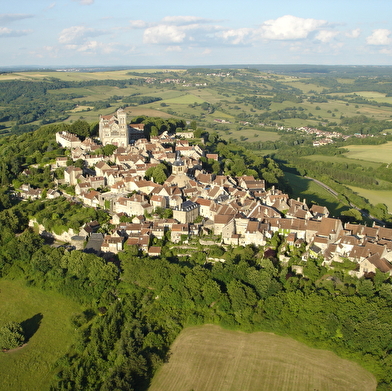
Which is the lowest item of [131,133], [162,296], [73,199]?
[162,296]

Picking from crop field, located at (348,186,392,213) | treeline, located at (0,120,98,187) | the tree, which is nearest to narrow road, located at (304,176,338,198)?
crop field, located at (348,186,392,213)

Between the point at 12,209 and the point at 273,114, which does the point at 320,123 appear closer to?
the point at 273,114

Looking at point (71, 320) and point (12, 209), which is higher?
point (12, 209)

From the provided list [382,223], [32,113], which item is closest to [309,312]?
[382,223]

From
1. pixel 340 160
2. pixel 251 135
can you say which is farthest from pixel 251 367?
pixel 251 135

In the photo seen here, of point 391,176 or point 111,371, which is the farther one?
point 391,176

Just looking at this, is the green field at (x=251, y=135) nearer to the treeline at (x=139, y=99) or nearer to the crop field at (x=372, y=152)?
the crop field at (x=372, y=152)

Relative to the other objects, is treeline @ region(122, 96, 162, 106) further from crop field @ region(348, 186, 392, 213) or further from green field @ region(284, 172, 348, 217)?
crop field @ region(348, 186, 392, 213)
